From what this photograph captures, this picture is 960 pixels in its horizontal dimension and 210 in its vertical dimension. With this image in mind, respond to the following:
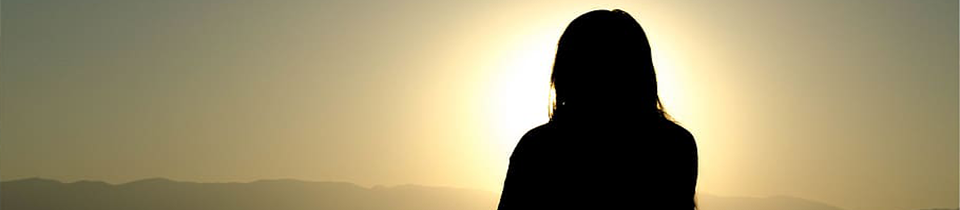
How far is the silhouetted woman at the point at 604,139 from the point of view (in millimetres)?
6512

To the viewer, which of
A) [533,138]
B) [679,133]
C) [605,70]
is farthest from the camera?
[533,138]

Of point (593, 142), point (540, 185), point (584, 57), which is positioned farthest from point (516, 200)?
point (584, 57)

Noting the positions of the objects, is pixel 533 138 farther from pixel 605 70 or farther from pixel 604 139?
pixel 605 70

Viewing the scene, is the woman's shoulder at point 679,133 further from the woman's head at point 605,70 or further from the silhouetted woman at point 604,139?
the woman's head at point 605,70

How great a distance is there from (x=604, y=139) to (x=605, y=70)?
0.48 meters

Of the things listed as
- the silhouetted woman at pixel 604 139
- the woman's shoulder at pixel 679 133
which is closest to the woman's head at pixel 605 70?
the silhouetted woman at pixel 604 139

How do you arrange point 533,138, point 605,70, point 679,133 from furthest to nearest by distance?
1. point 533,138
2. point 679,133
3. point 605,70

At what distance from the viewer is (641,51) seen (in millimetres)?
6547

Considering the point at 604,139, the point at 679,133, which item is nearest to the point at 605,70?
the point at 604,139

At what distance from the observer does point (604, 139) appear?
6.72 m

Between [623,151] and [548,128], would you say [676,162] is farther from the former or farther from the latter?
[548,128]

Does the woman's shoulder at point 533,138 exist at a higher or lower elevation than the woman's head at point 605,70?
lower

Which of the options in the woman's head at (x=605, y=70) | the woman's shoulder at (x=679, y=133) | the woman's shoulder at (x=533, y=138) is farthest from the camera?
the woman's shoulder at (x=533, y=138)

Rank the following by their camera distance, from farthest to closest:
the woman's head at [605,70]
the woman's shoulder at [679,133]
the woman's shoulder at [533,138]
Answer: the woman's shoulder at [533,138]
the woman's shoulder at [679,133]
the woman's head at [605,70]
